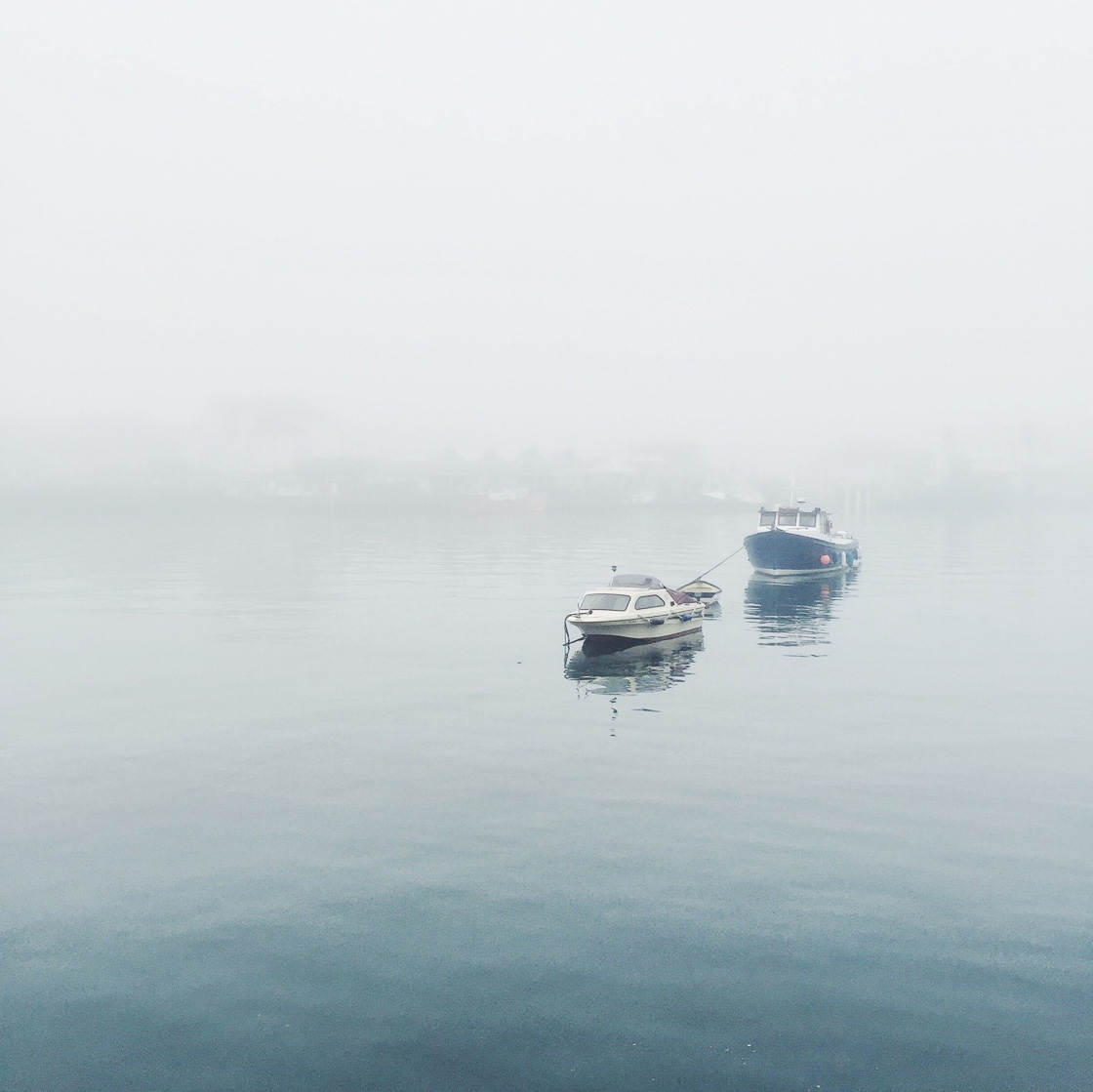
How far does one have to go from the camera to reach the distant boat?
109 metres

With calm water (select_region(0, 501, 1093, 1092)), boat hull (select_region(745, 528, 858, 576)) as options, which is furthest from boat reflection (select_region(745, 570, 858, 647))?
calm water (select_region(0, 501, 1093, 1092))

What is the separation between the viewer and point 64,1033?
1697 cm

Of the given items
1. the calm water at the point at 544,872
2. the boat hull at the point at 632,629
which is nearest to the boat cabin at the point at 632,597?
the boat hull at the point at 632,629

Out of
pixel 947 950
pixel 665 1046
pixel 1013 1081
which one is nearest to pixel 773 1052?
pixel 665 1046

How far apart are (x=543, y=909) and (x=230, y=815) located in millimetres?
11982

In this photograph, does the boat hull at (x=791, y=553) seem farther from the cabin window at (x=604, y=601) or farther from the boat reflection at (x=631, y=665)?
the cabin window at (x=604, y=601)

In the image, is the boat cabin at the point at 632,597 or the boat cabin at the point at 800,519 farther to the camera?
the boat cabin at the point at 800,519

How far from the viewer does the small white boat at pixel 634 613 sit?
5809 cm

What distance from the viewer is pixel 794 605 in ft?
287

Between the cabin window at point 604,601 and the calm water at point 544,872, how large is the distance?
12.8 ft

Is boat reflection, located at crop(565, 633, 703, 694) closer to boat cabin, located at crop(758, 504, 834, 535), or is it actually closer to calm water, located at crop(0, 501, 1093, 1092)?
calm water, located at crop(0, 501, 1093, 1092)

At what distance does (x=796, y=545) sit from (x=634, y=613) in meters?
55.3

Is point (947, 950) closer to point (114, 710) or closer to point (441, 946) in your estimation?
point (441, 946)

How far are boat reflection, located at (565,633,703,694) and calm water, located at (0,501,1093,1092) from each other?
55 cm
